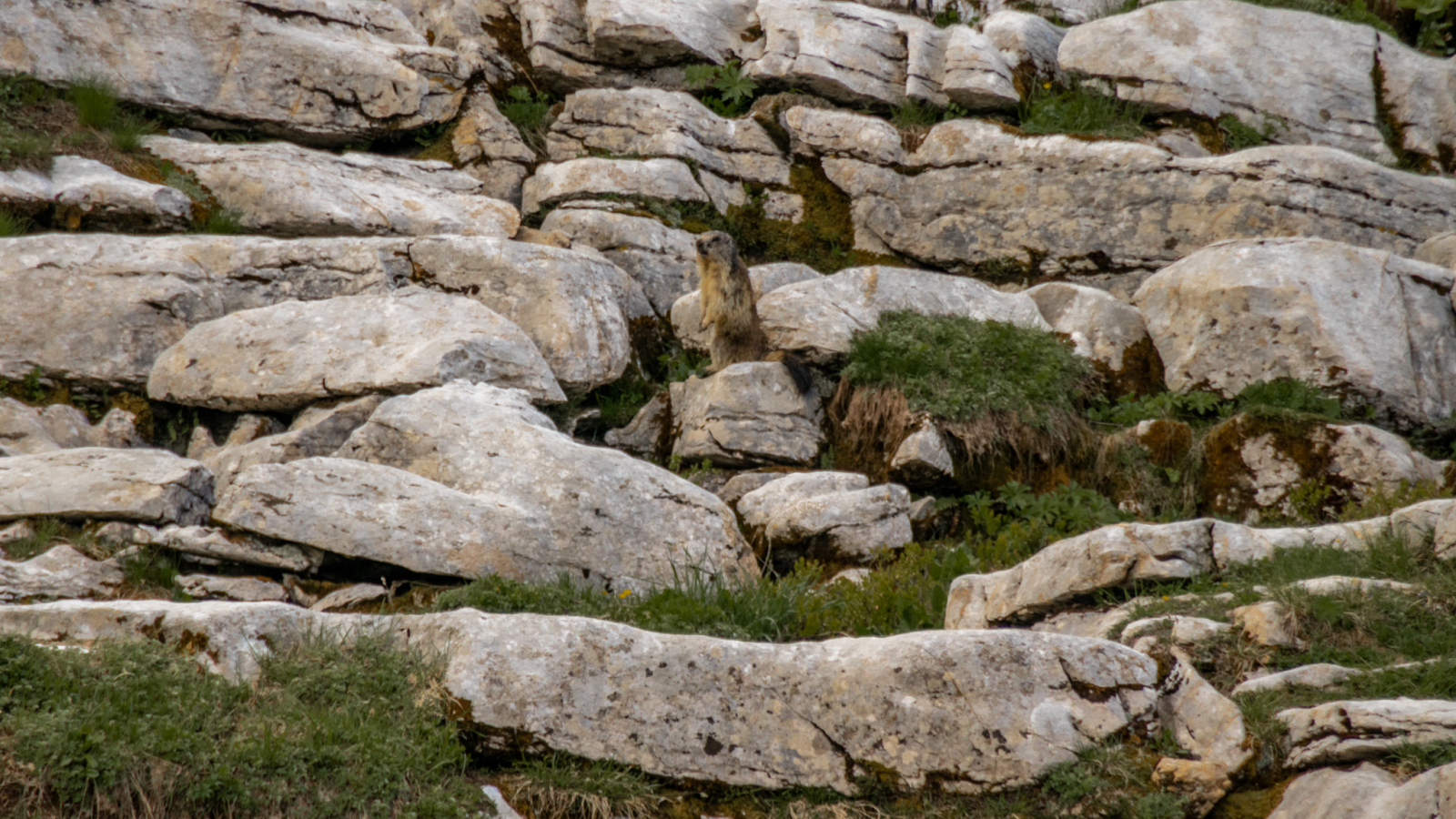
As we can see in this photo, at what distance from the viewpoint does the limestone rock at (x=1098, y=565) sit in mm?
6652

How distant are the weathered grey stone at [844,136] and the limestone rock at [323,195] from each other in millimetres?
4641

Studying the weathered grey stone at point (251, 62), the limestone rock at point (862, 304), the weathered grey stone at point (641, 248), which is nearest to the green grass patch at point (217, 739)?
the limestone rock at point (862, 304)

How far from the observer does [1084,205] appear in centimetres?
1361

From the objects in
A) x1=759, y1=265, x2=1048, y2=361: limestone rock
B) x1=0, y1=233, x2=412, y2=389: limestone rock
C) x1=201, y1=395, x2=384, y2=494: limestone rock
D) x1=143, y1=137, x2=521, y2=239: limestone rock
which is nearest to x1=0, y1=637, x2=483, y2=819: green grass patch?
x1=201, y1=395, x2=384, y2=494: limestone rock

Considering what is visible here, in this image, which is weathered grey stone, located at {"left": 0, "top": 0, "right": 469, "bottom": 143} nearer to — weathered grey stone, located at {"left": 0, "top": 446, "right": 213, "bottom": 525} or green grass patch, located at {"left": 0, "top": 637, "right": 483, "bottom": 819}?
weathered grey stone, located at {"left": 0, "top": 446, "right": 213, "bottom": 525}

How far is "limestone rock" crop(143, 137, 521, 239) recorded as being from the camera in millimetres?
11930

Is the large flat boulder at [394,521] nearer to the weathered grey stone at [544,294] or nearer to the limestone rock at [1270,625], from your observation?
the weathered grey stone at [544,294]

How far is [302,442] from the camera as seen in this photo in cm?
896

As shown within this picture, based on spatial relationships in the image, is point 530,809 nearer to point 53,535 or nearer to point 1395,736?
point 1395,736

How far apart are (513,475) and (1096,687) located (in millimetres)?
4931

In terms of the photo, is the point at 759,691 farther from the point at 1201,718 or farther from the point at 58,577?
the point at 58,577

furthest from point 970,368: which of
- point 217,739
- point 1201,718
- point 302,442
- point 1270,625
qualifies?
point 217,739

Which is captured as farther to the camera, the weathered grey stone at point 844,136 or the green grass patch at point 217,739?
the weathered grey stone at point 844,136

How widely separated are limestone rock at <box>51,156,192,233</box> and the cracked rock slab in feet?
23.7
